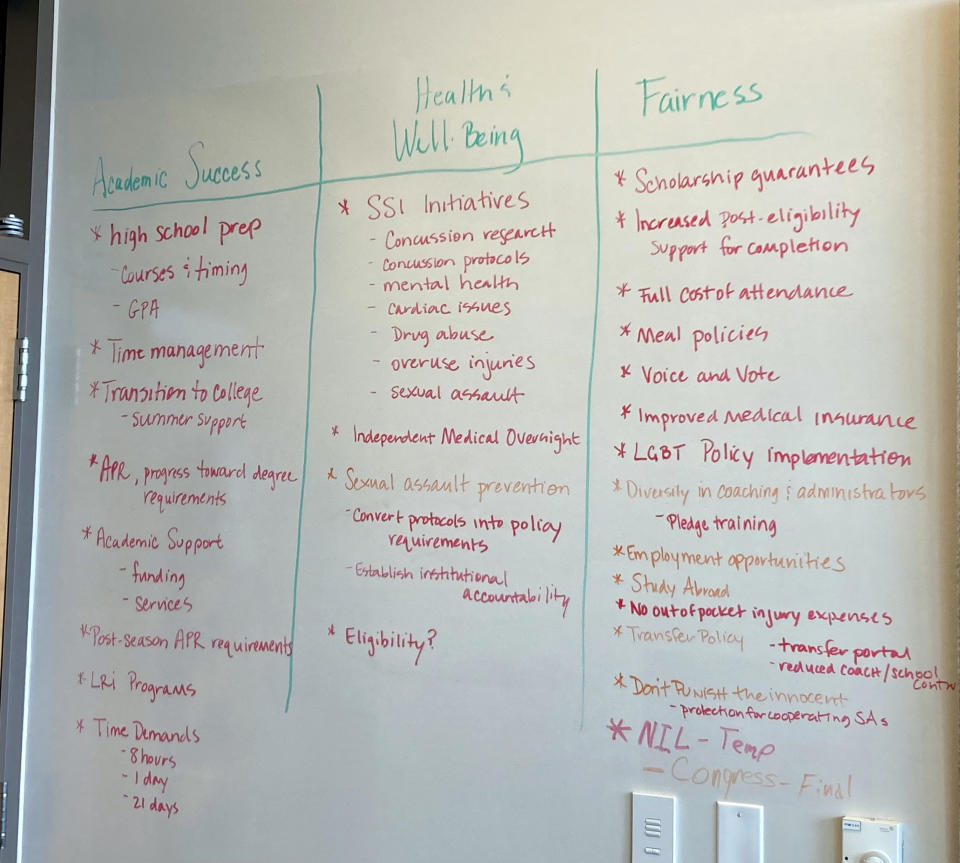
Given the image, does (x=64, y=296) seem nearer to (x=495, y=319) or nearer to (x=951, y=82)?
(x=495, y=319)

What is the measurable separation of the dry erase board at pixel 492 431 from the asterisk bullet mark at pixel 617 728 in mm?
23

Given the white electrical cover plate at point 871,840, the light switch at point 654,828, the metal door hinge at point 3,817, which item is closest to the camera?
the white electrical cover plate at point 871,840

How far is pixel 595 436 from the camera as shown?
1.48m

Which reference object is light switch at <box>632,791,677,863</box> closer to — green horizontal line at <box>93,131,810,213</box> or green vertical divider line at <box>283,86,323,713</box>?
green vertical divider line at <box>283,86,323,713</box>

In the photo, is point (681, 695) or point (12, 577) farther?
point (12, 577)

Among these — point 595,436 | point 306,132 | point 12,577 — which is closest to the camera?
point 595,436

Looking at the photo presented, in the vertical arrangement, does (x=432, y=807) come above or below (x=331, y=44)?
below

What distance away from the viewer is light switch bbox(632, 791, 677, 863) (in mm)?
1402

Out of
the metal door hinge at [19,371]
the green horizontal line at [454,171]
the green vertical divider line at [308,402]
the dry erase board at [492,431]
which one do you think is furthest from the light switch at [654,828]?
the metal door hinge at [19,371]

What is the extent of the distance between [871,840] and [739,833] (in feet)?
0.62

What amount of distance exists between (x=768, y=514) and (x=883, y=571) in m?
0.18

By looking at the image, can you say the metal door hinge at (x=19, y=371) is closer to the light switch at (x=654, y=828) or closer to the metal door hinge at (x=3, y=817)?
the metal door hinge at (x=3, y=817)

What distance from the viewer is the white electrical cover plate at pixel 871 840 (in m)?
1.29

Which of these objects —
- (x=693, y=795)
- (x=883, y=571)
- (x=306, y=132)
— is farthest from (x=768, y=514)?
(x=306, y=132)
